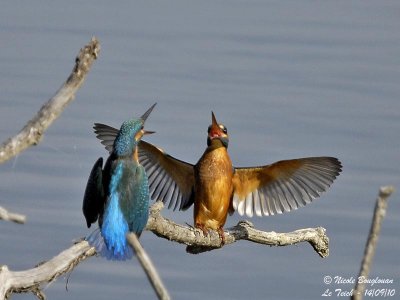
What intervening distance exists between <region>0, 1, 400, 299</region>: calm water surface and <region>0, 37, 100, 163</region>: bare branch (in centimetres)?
317

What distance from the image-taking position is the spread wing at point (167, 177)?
623 cm

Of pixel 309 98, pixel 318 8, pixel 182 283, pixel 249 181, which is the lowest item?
pixel 182 283

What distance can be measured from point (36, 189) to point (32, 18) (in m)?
3.16

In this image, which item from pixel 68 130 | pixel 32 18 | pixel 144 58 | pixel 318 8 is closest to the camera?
pixel 68 130

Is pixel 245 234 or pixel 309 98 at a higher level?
pixel 309 98

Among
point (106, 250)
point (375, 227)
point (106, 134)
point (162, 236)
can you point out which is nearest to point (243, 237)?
point (162, 236)

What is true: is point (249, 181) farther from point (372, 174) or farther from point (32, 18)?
point (32, 18)

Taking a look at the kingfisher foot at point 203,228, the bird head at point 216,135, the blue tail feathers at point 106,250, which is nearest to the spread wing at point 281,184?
the bird head at point 216,135

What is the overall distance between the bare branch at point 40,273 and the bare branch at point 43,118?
2.55 feet

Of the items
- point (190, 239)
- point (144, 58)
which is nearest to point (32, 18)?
point (144, 58)

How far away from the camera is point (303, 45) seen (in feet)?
32.3

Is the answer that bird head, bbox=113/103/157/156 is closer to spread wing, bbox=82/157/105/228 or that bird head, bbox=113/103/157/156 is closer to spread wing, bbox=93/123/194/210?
spread wing, bbox=82/157/105/228

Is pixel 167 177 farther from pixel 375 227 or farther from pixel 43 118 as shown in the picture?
pixel 375 227

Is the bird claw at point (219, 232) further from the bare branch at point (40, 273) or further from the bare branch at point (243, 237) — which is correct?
the bare branch at point (40, 273)
